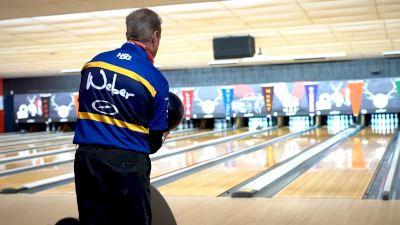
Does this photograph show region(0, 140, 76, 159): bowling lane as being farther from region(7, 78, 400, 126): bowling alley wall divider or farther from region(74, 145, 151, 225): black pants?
region(74, 145, 151, 225): black pants

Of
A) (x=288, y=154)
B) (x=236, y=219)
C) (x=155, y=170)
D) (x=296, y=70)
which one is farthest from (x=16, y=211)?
(x=296, y=70)

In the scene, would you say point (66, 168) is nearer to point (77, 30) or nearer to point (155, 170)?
point (155, 170)

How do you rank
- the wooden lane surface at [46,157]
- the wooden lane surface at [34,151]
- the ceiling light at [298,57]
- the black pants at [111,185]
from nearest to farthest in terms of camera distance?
the black pants at [111,185] → the wooden lane surface at [46,157] → the wooden lane surface at [34,151] → the ceiling light at [298,57]

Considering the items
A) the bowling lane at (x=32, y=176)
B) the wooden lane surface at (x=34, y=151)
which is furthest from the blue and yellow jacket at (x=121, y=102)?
the wooden lane surface at (x=34, y=151)

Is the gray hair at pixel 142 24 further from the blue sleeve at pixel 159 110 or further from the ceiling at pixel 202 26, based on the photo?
the ceiling at pixel 202 26

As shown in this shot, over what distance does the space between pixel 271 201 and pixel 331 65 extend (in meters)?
9.95

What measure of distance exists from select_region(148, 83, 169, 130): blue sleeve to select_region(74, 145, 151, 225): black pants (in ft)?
0.36

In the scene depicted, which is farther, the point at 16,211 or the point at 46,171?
the point at 46,171

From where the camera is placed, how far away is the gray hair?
2.04 metres

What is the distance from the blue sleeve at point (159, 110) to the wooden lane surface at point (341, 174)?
317 cm

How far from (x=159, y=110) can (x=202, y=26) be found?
5.70 metres

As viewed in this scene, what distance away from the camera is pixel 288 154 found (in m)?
8.34

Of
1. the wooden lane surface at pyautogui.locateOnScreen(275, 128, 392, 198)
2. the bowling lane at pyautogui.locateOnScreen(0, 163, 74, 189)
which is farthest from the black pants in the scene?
the bowling lane at pyautogui.locateOnScreen(0, 163, 74, 189)

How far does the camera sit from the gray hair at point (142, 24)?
204cm
